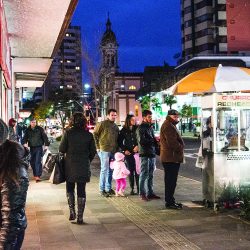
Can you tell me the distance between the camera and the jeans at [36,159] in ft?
47.3

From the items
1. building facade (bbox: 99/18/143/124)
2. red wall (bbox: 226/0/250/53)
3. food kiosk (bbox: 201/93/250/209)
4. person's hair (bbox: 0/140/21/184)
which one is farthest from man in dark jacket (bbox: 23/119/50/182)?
building facade (bbox: 99/18/143/124)

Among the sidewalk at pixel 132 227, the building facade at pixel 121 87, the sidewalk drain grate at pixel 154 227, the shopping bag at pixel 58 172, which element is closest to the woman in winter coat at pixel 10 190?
the sidewalk at pixel 132 227

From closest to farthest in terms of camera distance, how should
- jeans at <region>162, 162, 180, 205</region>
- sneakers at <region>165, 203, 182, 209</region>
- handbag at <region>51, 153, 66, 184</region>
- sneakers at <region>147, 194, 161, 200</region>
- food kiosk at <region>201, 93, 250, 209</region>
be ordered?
handbag at <region>51, 153, 66, 184</region>, food kiosk at <region>201, 93, 250, 209</region>, sneakers at <region>165, 203, 182, 209</region>, jeans at <region>162, 162, 180, 205</region>, sneakers at <region>147, 194, 161, 200</region>

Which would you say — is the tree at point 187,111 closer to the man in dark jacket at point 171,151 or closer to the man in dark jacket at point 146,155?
the man in dark jacket at point 146,155

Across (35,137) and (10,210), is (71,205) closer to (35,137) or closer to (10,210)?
(10,210)

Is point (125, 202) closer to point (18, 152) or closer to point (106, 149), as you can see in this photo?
point (106, 149)

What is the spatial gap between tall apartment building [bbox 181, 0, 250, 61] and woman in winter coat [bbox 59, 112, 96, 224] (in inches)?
2810

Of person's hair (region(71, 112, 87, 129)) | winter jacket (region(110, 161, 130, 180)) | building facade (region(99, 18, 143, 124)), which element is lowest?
winter jacket (region(110, 161, 130, 180))

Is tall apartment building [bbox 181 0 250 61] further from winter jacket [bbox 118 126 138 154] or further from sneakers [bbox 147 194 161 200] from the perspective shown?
sneakers [bbox 147 194 161 200]

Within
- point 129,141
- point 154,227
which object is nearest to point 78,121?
point 154,227

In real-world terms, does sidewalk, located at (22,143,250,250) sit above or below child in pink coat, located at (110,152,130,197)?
below

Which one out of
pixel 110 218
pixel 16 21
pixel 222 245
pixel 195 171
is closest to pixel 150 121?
pixel 110 218

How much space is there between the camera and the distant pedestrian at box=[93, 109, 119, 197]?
11.2 meters

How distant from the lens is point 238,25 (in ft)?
268
